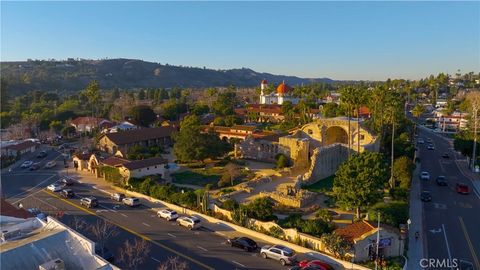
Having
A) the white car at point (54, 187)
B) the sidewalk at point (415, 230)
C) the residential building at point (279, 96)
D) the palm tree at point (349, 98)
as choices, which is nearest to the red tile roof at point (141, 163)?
the white car at point (54, 187)

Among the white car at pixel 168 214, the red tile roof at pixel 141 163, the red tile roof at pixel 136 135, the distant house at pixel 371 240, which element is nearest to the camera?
the distant house at pixel 371 240

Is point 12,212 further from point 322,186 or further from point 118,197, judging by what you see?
point 322,186

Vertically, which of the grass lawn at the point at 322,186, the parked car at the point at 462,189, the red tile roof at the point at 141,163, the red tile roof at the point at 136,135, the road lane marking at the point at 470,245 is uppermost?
the red tile roof at the point at 136,135

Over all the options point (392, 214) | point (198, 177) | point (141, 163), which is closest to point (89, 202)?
point (141, 163)

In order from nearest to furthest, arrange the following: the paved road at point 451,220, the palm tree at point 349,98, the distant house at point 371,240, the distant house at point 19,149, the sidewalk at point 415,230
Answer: the distant house at point 371,240
the sidewalk at point 415,230
the paved road at point 451,220
the palm tree at point 349,98
the distant house at point 19,149

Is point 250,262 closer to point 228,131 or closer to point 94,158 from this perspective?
point 94,158

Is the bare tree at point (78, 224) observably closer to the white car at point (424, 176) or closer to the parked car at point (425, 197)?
the parked car at point (425, 197)

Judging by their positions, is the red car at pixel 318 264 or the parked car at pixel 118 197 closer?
the red car at pixel 318 264
